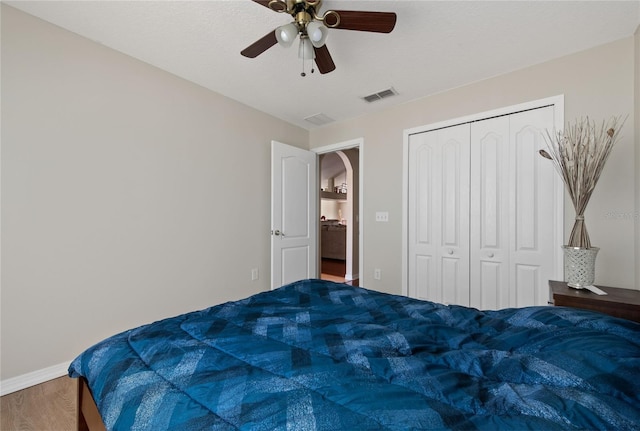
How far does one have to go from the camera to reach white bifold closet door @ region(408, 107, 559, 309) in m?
2.36

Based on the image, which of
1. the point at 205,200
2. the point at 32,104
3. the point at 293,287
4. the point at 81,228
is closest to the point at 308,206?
the point at 205,200

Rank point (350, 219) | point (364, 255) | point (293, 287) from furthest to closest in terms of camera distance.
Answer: point (350, 219)
point (364, 255)
point (293, 287)

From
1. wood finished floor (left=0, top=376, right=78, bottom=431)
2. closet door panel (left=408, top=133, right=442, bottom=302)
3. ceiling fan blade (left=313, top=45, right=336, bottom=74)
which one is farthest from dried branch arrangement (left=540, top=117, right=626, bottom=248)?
wood finished floor (left=0, top=376, right=78, bottom=431)

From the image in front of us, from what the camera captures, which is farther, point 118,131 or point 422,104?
point 422,104

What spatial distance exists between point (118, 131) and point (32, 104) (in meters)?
0.49

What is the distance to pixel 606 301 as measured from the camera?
1579 millimetres

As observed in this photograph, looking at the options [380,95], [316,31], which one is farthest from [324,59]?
[380,95]

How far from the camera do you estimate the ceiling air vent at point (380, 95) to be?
2.86m

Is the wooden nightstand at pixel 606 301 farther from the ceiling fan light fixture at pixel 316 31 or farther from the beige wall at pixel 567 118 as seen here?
the ceiling fan light fixture at pixel 316 31

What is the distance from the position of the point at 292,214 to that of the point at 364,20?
238 cm

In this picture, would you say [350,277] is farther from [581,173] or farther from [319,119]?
[581,173]

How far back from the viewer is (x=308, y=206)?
12.6 ft

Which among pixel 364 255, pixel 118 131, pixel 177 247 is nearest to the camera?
pixel 118 131

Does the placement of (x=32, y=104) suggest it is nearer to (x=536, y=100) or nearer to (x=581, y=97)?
(x=536, y=100)
